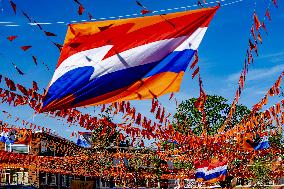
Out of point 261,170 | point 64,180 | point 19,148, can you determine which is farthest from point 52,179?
point 261,170

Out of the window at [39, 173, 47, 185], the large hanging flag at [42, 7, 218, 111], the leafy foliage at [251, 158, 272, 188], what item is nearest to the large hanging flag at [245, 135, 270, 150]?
the leafy foliage at [251, 158, 272, 188]

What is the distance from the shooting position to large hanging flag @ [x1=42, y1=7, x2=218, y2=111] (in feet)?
17.5

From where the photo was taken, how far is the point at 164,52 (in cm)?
563

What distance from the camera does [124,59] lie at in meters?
5.46

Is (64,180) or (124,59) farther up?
(124,59)

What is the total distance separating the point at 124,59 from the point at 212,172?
1589 centimetres

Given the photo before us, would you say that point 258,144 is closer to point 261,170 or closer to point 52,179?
point 261,170

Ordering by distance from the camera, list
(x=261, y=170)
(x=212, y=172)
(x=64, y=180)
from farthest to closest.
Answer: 1. (x=64, y=180)
2. (x=261, y=170)
3. (x=212, y=172)

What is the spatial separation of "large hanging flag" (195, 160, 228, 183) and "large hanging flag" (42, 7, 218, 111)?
48.6ft

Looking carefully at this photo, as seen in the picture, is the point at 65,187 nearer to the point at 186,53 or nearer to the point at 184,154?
the point at 184,154

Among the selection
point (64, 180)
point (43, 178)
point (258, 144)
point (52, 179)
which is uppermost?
point (258, 144)

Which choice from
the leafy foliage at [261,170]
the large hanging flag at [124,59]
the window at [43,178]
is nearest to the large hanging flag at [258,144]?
the leafy foliage at [261,170]

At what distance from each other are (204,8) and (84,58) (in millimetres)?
1714

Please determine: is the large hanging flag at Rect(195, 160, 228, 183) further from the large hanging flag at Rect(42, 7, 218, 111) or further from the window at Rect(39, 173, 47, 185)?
the window at Rect(39, 173, 47, 185)
